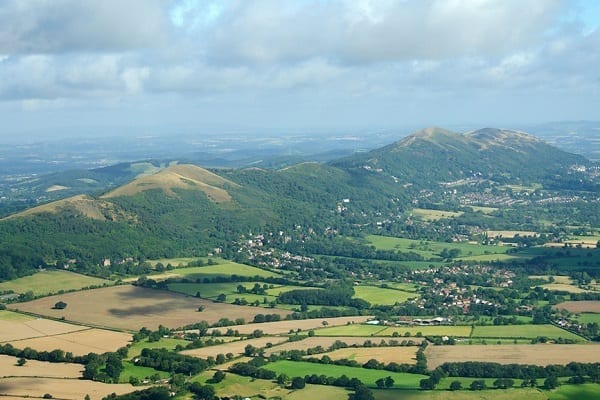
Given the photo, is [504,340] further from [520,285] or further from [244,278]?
[244,278]

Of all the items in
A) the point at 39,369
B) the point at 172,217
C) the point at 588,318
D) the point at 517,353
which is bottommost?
the point at 588,318

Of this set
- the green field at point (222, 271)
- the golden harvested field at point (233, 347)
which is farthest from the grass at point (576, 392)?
the green field at point (222, 271)

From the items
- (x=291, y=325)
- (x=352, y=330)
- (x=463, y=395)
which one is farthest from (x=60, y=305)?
(x=463, y=395)

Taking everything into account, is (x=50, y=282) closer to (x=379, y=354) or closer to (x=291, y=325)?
(x=291, y=325)

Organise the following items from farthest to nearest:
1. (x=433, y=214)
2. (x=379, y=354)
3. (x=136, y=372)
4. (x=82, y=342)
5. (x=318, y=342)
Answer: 1. (x=433, y=214)
2. (x=318, y=342)
3. (x=82, y=342)
4. (x=379, y=354)
5. (x=136, y=372)

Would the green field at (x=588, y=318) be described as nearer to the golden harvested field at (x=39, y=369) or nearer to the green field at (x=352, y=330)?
the green field at (x=352, y=330)

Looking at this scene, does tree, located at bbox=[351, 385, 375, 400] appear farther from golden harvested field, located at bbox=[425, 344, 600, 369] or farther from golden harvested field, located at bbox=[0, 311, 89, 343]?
golden harvested field, located at bbox=[0, 311, 89, 343]

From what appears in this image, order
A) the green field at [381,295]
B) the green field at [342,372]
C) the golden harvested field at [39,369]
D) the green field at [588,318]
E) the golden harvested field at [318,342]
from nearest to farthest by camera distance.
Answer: the green field at [342,372] → the golden harvested field at [39,369] → the golden harvested field at [318,342] → the green field at [588,318] → the green field at [381,295]
